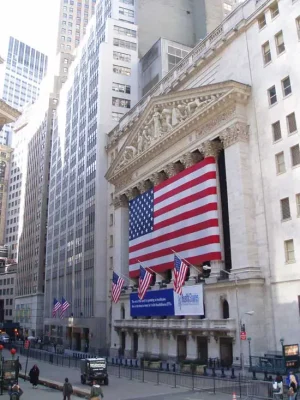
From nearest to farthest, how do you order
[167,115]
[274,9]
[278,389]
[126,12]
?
[278,389] → [274,9] → [167,115] → [126,12]

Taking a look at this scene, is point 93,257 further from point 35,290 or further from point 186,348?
point 35,290

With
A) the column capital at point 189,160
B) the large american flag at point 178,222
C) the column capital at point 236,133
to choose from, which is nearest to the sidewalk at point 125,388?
the large american flag at point 178,222

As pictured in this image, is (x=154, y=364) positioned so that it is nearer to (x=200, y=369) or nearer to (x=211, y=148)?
(x=200, y=369)

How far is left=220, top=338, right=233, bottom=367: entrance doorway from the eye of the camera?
125ft

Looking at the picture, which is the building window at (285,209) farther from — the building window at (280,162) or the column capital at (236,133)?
the column capital at (236,133)

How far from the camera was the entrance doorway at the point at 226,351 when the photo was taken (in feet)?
125

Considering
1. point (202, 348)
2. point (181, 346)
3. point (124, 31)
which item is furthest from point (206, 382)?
point (124, 31)

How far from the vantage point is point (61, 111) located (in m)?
102

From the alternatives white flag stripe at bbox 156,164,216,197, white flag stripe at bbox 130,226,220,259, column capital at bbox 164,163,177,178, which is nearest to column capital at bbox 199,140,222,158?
white flag stripe at bbox 156,164,216,197

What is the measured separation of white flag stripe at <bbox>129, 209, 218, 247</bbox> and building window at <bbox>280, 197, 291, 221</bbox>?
698 centimetres

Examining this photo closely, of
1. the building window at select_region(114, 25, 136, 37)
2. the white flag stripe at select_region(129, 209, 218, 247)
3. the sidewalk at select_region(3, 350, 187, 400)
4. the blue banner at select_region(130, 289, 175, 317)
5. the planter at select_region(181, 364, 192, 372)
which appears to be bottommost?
the sidewalk at select_region(3, 350, 187, 400)

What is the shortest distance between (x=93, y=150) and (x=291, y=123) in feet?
147

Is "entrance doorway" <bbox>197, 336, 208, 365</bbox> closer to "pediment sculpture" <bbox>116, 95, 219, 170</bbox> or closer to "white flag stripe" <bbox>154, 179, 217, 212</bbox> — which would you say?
"white flag stripe" <bbox>154, 179, 217, 212</bbox>

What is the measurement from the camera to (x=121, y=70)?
77.6 m
